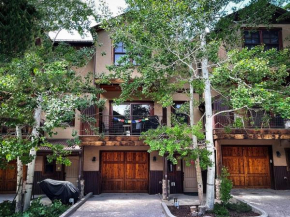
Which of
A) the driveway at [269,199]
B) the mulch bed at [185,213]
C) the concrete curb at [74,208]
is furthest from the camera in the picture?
the driveway at [269,199]

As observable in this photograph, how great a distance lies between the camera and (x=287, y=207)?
9.76m

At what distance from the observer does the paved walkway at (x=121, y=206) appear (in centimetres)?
925

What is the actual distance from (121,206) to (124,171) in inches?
151

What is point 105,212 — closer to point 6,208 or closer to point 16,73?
point 6,208

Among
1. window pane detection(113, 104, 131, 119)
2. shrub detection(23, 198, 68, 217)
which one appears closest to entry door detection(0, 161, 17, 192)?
shrub detection(23, 198, 68, 217)

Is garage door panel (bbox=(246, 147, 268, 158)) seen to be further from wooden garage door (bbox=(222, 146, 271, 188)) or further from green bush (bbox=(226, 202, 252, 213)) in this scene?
green bush (bbox=(226, 202, 252, 213))

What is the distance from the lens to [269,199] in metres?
11.3

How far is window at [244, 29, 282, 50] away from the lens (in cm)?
1458

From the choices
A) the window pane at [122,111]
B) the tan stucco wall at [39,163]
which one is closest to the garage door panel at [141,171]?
the window pane at [122,111]

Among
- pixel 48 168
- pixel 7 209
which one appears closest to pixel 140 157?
pixel 48 168

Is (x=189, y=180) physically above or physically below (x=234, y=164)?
below

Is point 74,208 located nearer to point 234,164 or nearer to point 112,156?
point 112,156

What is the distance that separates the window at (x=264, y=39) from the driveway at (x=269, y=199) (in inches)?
318

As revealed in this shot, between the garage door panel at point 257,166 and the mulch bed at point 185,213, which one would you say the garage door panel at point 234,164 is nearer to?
the garage door panel at point 257,166
